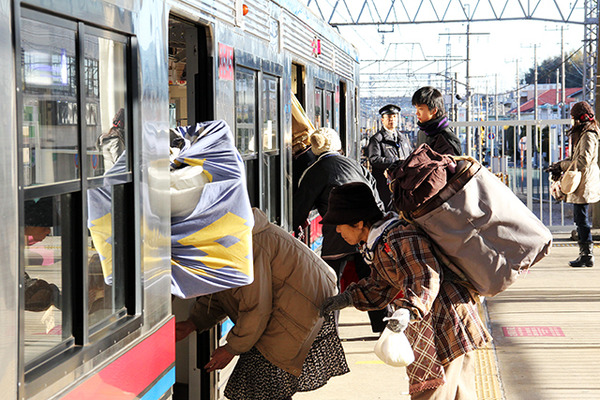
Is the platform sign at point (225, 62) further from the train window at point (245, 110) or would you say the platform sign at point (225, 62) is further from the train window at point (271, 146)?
the train window at point (271, 146)

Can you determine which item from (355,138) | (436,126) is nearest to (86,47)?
(436,126)

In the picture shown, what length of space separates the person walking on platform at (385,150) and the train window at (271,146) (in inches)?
152

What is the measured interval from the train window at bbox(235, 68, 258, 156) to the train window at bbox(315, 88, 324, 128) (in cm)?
254

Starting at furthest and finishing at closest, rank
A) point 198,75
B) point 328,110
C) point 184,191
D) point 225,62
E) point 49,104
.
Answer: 1. point 328,110
2. point 225,62
3. point 198,75
4. point 184,191
5. point 49,104

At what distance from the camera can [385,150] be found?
9.70 metres

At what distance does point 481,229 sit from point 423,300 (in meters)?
0.36

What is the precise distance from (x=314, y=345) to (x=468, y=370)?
2.58 ft

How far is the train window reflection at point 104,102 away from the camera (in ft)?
8.44

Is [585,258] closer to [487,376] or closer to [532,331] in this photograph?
[532,331]

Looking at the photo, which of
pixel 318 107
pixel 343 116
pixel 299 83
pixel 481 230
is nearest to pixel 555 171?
pixel 343 116

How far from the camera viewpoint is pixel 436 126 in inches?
241

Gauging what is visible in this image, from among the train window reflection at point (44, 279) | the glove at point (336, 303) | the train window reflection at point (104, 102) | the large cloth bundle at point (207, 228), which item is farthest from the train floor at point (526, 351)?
the train window reflection at point (44, 279)

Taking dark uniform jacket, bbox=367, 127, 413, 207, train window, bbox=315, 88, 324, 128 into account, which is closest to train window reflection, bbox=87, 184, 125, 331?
train window, bbox=315, 88, 324, 128

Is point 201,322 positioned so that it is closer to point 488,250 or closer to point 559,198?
point 488,250
